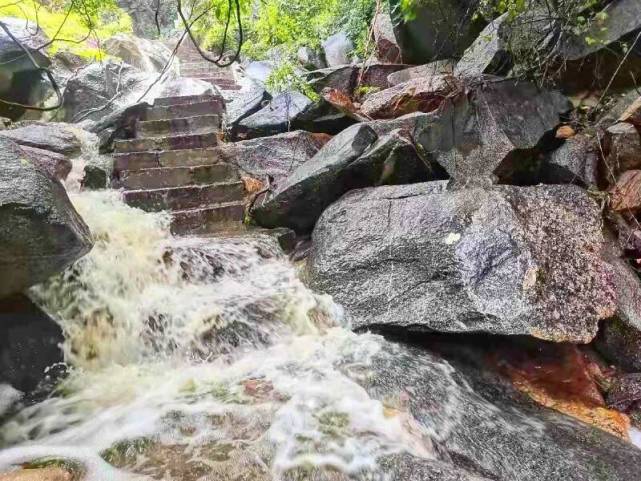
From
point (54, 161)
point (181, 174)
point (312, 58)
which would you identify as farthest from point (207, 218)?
point (312, 58)

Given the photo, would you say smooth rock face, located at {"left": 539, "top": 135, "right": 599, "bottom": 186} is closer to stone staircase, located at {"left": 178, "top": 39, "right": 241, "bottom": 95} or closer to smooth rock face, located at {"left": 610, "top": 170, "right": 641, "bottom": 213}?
smooth rock face, located at {"left": 610, "top": 170, "right": 641, "bottom": 213}

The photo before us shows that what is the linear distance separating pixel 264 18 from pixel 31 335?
19.6ft

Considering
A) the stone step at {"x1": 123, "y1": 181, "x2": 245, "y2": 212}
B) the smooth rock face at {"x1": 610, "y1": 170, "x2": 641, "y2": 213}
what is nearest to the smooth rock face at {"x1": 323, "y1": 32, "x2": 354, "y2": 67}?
the stone step at {"x1": 123, "y1": 181, "x2": 245, "y2": 212}

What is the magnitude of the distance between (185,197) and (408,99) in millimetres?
3318

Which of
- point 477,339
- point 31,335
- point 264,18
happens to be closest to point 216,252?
point 31,335

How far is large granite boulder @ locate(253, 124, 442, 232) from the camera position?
4629mm

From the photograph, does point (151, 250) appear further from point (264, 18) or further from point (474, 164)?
point (264, 18)

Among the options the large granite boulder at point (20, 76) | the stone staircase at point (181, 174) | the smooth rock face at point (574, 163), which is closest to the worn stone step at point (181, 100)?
the stone staircase at point (181, 174)

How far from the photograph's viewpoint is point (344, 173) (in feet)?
15.6

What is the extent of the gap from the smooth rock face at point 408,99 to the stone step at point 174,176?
88.1 inches

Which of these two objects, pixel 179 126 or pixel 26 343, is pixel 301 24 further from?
pixel 26 343

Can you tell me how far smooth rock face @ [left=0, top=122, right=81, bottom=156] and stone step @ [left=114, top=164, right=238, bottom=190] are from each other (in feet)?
3.92

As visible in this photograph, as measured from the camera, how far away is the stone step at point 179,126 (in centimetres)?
690

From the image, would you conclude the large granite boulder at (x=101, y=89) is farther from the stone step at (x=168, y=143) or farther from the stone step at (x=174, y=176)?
the stone step at (x=174, y=176)
